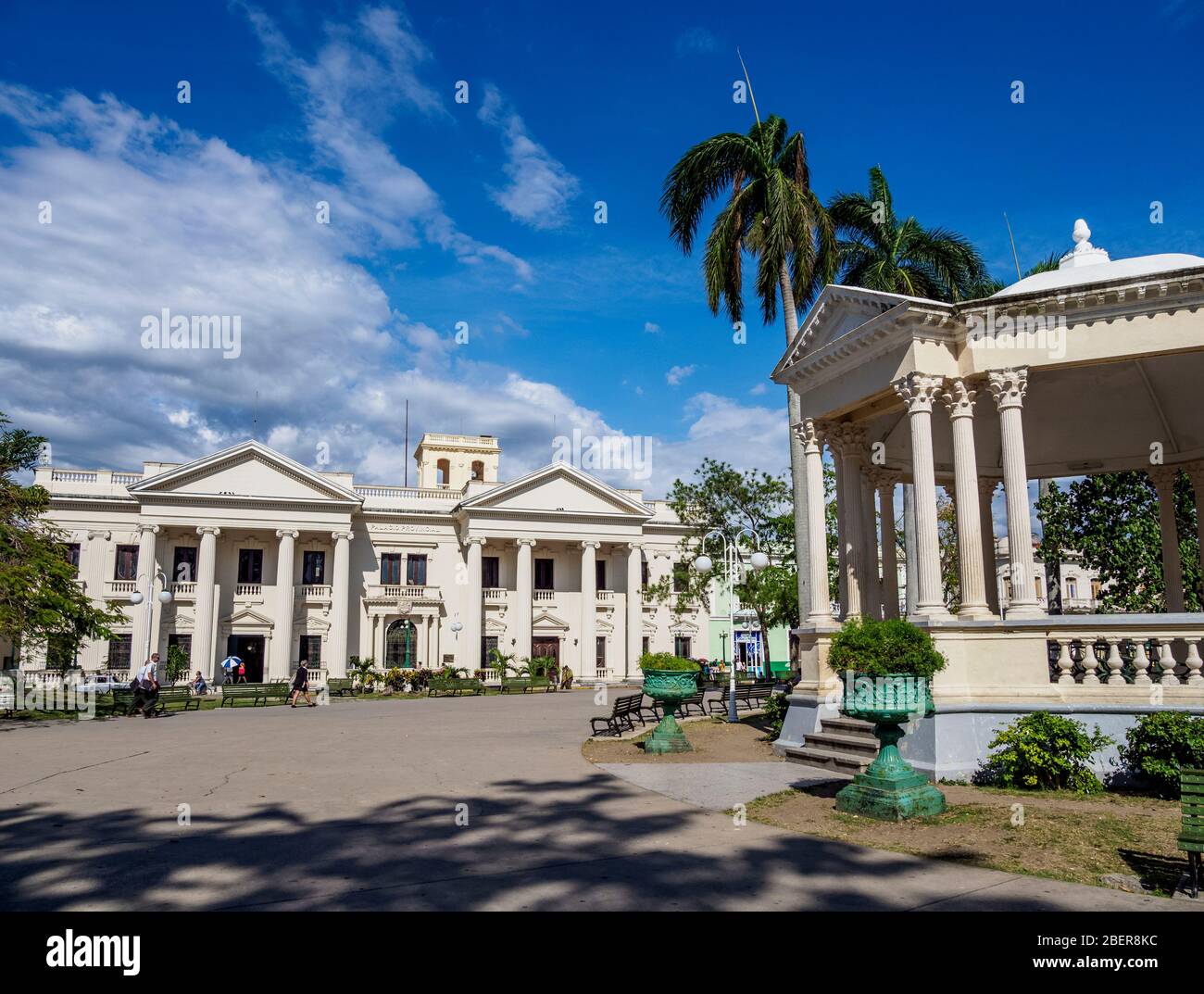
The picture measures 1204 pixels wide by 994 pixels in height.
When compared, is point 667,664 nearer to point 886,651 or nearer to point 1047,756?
point 886,651

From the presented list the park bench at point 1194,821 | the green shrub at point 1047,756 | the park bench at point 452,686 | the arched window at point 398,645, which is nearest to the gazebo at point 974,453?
the green shrub at point 1047,756

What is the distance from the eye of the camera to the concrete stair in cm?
1151

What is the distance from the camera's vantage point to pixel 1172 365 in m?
15.0

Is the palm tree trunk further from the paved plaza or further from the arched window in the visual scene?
the arched window

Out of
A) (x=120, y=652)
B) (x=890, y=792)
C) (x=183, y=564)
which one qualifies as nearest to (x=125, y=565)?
(x=183, y=564)

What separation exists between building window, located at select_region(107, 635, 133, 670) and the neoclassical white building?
0.06 meters

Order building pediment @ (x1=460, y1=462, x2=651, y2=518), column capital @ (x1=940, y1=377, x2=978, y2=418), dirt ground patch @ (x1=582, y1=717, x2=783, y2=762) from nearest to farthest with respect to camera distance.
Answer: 1. column capital @ (x1=940, y1=377, x2=978, y2=418)
2. dirt ground patch @ (x1=582, y1=717, x2=783, y2=762)
3. building pediment @ (x1=460, y1=462, x2=651, y2=518)

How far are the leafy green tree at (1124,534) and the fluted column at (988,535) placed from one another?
662 cm

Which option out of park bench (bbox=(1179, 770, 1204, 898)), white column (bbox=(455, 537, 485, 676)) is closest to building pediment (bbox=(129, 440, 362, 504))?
white column (bbox=(455, 537, 485, 676))

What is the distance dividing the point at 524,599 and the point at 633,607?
21.7ft

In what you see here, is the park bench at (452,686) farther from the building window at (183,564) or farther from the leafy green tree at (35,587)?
the building window at (183,564)

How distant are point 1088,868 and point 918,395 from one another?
7.18 meters
